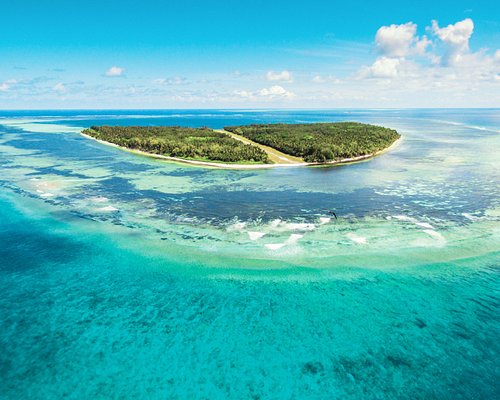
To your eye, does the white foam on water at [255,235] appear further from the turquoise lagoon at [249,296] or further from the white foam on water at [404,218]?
the white foam on water at [404,218]

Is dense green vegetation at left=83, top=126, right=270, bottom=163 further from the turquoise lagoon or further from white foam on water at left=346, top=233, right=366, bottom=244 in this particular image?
white foam on water at left=346, top=233, right=366, bottom=244

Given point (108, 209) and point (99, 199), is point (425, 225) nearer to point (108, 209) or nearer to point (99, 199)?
point (108, 209)

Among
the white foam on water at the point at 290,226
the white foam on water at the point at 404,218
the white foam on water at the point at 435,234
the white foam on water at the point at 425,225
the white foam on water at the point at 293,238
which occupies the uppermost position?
the white foam on water at the point at 293,238

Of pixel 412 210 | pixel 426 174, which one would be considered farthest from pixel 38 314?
pixel 426 174

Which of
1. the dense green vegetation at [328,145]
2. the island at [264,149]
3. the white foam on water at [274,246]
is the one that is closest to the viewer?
the white foam on water at [274,246]

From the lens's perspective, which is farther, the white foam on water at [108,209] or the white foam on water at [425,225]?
the white foam on water at [108,209]

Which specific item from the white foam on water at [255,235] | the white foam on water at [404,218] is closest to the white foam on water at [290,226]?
the white foam on water at [255,235]

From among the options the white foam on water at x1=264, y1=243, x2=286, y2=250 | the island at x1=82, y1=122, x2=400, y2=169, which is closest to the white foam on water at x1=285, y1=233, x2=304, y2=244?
the white foam on water at x1=264, y1=243, x2=286, y2=250

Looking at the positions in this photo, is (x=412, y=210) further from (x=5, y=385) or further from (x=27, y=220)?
(x=27, y=220)

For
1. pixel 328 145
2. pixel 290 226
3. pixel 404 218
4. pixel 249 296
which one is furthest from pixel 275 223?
pixel 328 145
